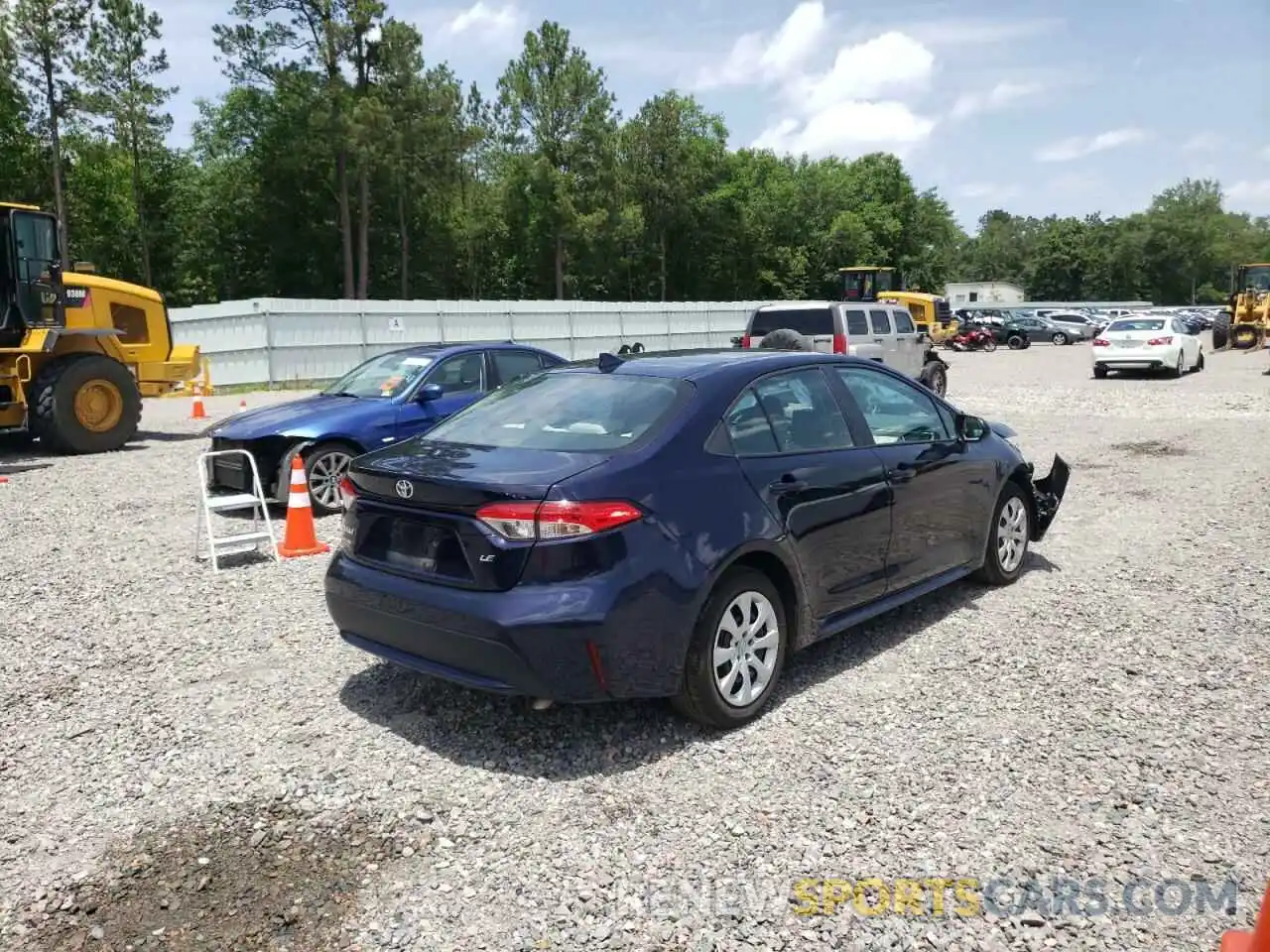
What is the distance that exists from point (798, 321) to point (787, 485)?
12.8 meters

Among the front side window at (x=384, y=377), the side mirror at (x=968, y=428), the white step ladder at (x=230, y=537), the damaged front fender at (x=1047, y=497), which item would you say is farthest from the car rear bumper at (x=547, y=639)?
the front side window at (x=384, y=377)

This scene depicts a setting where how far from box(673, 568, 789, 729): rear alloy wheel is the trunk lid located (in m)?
0.79

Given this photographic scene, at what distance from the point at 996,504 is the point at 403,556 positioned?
371cm

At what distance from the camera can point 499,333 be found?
3030cm

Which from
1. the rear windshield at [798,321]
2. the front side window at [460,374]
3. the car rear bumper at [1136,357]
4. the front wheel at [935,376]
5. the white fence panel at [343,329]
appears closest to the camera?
the front side window at [460,374]

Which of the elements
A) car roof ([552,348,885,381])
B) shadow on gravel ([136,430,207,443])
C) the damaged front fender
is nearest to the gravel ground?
the damaged front fender

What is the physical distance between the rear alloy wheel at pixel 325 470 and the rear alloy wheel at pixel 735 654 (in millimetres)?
5091

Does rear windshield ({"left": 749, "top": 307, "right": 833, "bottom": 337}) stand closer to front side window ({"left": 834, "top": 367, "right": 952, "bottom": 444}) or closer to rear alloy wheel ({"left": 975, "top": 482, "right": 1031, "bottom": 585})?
rear alloy wheel ({"left": 975, "top": 482, "right": 1031, "bottom": 585})

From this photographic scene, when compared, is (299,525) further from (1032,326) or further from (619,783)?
(1032,326)

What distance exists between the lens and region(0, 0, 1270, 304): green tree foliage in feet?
137

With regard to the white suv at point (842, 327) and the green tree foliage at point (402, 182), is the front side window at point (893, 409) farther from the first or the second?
the green tree foliage at point (402, 182)

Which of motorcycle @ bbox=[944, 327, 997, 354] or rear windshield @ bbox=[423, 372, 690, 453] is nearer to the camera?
rear windshield @ bbox=[423, 372, 690, 453]

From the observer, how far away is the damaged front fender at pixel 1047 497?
6.56 metres

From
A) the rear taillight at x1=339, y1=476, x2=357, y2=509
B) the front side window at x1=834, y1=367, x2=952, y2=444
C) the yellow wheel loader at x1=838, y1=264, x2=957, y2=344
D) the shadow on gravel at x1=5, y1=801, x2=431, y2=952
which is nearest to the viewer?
the shadow on gravel at x1=5, y1=801, x2=431, y2=952
